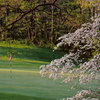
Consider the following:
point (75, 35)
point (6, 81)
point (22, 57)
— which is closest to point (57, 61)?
point (75, 35)

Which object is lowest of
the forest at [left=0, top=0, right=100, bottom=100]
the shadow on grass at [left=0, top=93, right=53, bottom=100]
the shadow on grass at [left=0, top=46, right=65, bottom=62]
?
the shadow on grass at [left=0, top=93, right=53, bottom=100]

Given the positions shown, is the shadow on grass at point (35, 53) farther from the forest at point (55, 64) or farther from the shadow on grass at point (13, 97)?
the shadow on grass at point (13, 97)

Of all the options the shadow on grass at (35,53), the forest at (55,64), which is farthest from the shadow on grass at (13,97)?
the shadow on grass at (35,53)

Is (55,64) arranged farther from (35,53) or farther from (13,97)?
(35,53)

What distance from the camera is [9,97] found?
28.5 feet

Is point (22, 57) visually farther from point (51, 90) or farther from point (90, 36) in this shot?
point (90, 36)

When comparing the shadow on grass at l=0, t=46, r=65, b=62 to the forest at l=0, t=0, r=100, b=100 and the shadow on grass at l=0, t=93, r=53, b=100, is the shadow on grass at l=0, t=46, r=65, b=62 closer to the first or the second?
the forest at l=0, t=0, r=100, b=100

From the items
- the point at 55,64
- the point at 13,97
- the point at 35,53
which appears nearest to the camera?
the point at 55,64

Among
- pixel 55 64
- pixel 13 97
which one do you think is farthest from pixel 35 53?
pixel 55 64

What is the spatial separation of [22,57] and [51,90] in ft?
33.1

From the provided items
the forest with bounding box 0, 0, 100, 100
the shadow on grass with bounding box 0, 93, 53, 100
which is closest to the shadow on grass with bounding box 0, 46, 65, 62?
the forest with bounding box 0, 0, 100, 100

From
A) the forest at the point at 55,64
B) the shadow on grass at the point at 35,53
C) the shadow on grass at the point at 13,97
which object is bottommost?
the shadow on grass at the point at 13,97

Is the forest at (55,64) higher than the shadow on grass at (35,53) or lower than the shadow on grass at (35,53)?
lower

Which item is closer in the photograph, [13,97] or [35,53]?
[13,97]
